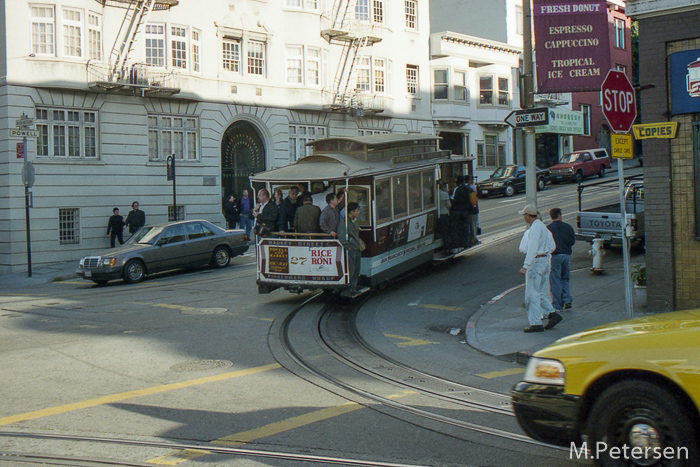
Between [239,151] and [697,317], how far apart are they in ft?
87.4

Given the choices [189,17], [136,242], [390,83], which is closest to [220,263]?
[136,242]

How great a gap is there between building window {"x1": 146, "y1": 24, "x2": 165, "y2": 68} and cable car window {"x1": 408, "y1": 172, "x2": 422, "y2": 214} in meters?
15.3

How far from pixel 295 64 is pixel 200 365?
2477 cm

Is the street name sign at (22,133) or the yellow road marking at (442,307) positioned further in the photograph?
the street name sign at (22,133)

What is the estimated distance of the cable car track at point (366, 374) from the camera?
652cm

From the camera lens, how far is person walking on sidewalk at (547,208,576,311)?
11.7 m

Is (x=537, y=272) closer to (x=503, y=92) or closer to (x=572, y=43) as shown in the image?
(x=572, y=43)

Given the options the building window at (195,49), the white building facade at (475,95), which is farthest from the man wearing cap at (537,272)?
the white building facade at (475,95)

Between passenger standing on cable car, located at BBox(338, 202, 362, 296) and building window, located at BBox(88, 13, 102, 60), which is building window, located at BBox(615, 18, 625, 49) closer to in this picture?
building window, located at BBox(88, 13, 102, 60)

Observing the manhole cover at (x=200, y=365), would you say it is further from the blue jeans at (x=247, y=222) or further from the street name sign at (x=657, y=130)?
the blue jeans at (x=247, y=222)

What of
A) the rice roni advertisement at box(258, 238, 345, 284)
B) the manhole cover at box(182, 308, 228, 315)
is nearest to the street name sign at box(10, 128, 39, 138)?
the manhole cover at box(182, 308, 228, 315)

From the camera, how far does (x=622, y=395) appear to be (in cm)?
437

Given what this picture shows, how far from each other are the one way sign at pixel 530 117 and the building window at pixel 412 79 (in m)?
27.2

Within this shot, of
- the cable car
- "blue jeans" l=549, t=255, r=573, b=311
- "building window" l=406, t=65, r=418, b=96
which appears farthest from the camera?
"building window" l=406, t=65, r=418, b=96
